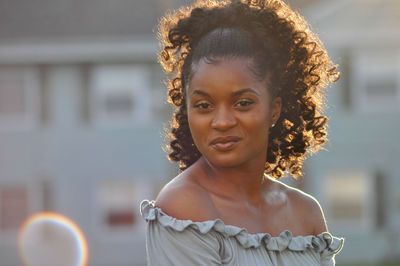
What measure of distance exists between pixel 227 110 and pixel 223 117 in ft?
0.07

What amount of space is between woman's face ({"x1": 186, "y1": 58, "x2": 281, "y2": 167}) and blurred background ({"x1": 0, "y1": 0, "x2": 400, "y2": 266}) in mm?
15250

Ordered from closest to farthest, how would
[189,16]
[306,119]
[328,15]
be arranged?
[189,16] → [306,119] → [328,15]

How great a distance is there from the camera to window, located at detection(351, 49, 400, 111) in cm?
1739

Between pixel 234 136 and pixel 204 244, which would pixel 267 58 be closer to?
pixel 234 136

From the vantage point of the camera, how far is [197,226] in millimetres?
1973

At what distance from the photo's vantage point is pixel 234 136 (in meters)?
2.06

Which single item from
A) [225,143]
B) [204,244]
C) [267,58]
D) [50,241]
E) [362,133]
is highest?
[362,133]

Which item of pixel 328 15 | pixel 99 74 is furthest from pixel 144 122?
pixel 328 15

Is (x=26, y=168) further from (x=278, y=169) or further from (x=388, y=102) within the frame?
(x=278, y=169)

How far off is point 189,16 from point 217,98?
35 cm

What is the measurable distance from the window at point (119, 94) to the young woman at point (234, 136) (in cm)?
1555

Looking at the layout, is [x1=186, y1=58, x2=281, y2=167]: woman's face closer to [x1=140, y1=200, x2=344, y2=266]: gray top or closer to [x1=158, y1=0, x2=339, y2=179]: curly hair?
[x1=158, y1=0, x2=339, y2=179]: curly hair

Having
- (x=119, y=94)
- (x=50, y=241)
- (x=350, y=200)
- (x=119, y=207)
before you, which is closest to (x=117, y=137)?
(x=119, y=94)

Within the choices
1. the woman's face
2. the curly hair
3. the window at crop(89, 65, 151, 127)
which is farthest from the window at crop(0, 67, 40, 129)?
the woman's face
